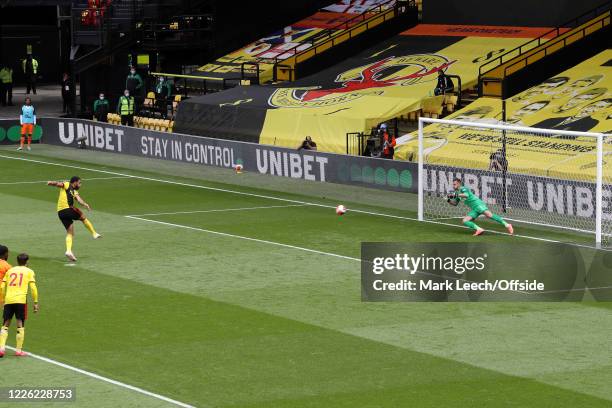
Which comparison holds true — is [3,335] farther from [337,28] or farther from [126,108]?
[337,28]

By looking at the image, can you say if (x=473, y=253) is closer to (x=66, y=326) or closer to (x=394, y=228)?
(x=394, y=228)

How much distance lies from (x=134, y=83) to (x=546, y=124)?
20108 millimetres

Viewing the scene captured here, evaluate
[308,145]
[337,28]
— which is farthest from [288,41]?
[308,145]

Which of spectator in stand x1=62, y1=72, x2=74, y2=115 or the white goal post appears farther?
spectator in stand x1=62, y1=72, x2=74, y2=115

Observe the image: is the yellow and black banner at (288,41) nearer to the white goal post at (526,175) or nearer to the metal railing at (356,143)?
the metal railing at (356,143)

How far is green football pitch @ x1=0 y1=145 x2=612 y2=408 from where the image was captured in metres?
17.9

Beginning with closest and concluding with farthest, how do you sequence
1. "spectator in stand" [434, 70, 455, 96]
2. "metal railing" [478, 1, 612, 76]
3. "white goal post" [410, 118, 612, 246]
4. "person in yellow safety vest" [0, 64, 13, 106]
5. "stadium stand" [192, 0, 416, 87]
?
"white goal post" [410, 118, 612, 246] < "spectator in stand" [434, 70, 455, 96] < "metal railing" [478, 1, 612, 76] < "stadium stand" [192, 0, 416, 87] < "person in yellow safety vest" [0, 64, 13, 106]

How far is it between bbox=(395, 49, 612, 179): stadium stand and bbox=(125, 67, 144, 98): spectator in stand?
1600 cm

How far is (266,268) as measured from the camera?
1053 inches

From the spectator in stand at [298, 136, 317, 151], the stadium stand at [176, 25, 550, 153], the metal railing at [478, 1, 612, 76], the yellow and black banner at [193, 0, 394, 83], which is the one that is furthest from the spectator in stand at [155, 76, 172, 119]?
the metal railing at [478, 1, 612, 76]

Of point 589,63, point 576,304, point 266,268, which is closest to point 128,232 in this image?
point 266,268

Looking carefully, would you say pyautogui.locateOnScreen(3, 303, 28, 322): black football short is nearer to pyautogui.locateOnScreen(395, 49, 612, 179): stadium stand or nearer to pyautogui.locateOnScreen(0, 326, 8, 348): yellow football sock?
pyautogui.locateOnScreen(0, 326, 8, 348): yellow football sock

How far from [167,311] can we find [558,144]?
16446 millimetres

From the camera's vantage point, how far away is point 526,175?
1292 inches
